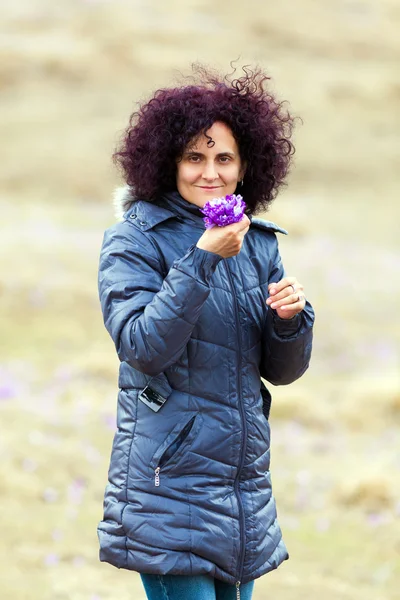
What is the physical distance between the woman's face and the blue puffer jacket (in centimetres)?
5


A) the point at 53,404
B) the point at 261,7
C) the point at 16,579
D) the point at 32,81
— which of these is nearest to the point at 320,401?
the point at 53,404

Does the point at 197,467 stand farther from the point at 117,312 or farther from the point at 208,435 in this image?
the point at 117,312

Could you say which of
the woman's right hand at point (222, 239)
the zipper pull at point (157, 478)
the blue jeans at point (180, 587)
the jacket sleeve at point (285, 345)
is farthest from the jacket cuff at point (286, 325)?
the blue jeans at point (180, 587)

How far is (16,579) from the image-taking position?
19.2ft

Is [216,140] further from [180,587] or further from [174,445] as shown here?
[180,587]

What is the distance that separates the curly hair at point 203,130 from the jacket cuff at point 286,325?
505 mm

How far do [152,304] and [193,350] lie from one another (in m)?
0.25

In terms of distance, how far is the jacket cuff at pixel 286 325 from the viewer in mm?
3006

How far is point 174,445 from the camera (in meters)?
2.93

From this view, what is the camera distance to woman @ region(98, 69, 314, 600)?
2.84 m

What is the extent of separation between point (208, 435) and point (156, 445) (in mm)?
151

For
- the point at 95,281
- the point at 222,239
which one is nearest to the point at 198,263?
the point at 222,239

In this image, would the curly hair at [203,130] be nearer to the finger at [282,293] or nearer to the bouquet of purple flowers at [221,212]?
the bouquet of purple flowers at [221,212]

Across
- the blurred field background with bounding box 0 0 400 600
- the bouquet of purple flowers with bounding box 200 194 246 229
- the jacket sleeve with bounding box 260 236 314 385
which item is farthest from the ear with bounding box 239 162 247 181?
the blurred field background with bounding box 0 0 400 600
